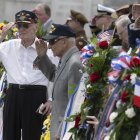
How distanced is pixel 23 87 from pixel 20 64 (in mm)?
278

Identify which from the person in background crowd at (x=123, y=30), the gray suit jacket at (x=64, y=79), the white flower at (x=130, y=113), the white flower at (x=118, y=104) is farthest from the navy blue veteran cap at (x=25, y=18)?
the white flower at (x=130, y=113)

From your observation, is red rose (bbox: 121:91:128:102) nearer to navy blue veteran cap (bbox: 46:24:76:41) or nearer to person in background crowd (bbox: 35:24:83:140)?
person in background crowd (bbox: 35:24:83:140)

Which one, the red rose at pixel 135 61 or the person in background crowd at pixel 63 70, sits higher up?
the red rose at pixel 135 61

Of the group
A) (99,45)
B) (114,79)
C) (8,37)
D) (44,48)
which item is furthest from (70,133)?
(8,37)

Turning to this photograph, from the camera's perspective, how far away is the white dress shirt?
31.3ft

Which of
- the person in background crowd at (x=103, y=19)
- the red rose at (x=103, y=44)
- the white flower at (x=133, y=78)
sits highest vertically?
the white flower at (x=133, y=78)

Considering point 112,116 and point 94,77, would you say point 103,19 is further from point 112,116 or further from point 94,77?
point 112,116

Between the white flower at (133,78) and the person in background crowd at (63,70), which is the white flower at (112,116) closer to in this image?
the white flower at (133,78)

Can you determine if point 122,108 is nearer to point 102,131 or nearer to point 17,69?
point 102,131

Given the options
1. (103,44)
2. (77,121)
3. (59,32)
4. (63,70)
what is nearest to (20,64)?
(59,32)

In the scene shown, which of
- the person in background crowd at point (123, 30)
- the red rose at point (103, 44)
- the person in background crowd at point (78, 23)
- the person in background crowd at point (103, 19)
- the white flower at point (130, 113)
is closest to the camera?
the white flower at point (130, 113)

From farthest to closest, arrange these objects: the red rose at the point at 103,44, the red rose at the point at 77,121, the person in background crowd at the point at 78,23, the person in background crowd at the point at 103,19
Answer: the person in background crowd at the point at 78,23
the person in background crowd at the point at 103,19
the red rose at the point at 103,44
the red rose at the point at 77,121

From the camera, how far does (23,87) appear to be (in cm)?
952

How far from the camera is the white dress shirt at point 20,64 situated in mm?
9534
